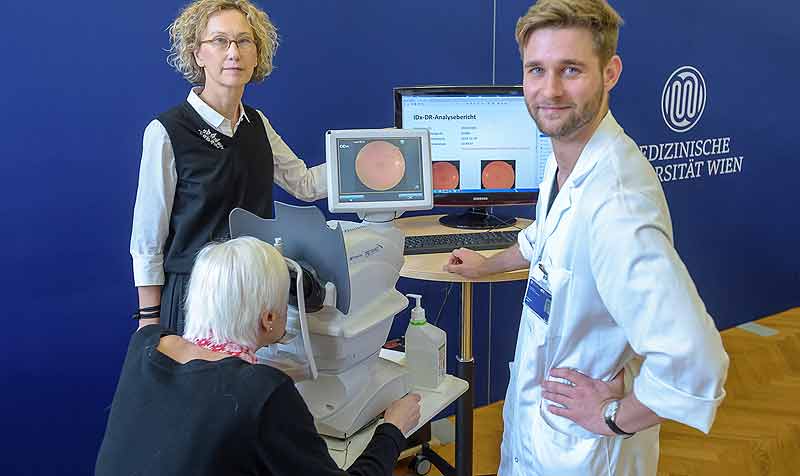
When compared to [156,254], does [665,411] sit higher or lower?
lower

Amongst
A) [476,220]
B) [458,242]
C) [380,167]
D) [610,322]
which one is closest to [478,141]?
[476,220]

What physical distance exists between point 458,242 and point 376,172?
21.1 inches

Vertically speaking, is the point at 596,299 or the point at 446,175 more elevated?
the point at 446,175

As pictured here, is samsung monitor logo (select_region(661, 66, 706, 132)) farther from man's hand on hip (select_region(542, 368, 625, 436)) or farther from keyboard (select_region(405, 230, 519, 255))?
man's hand on hip (select_region(542, 368, 625, 436))

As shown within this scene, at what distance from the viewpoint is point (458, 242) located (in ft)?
7.22

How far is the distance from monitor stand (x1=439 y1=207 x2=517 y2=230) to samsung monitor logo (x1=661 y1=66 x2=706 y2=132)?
1.41m

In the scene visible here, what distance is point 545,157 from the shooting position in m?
2.40

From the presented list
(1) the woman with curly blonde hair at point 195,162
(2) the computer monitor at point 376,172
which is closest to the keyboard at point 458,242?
(2) the computer monitor at point 376,172

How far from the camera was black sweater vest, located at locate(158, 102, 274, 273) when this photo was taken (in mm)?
1911

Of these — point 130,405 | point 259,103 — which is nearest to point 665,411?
point 130,405

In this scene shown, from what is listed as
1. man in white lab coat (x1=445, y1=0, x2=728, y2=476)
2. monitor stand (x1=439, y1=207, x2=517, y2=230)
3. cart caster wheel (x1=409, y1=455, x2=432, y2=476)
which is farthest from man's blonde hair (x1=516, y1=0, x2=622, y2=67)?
cart caster wheel (x1=409, y1=455, x2=432, y2=476)

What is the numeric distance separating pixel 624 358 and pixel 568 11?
0.60 metres

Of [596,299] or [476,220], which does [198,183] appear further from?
[596,299]

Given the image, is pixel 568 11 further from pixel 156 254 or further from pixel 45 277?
pixel 45 277
